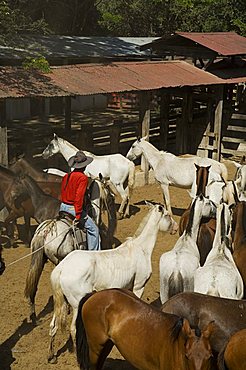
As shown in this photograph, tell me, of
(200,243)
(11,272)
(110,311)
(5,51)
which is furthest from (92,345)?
(5,51)

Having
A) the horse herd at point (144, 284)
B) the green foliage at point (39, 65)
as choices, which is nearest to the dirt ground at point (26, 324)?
the horse herd at point (144, 284)

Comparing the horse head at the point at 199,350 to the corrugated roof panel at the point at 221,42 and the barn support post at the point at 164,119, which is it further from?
the corrugated roof panel at the point at 221,42

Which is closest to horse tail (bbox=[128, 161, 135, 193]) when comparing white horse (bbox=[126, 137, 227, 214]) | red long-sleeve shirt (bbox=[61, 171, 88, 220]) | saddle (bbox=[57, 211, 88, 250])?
white horse (bbox=[126, 137, 227, 214])

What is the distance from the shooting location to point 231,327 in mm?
5230

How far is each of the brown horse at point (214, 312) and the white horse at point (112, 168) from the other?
699 cm

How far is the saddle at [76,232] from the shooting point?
24.8 feet

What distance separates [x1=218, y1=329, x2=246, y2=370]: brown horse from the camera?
4.37 m

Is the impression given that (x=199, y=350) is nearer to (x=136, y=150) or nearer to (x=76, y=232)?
(x=76, y=232)

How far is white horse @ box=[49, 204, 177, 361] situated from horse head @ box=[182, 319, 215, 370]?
6.87 ft

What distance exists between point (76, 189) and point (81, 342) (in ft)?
7.93

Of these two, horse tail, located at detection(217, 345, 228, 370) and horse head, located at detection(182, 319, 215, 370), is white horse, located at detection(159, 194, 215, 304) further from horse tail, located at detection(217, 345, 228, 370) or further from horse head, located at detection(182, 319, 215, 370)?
horse head, located at detection(182, 319, 215, 370)

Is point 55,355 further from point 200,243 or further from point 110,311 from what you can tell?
point 200,243

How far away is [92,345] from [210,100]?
13217 millimetres

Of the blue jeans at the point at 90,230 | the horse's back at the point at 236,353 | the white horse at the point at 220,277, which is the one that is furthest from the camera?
the blue jeans at the point at 90,230
